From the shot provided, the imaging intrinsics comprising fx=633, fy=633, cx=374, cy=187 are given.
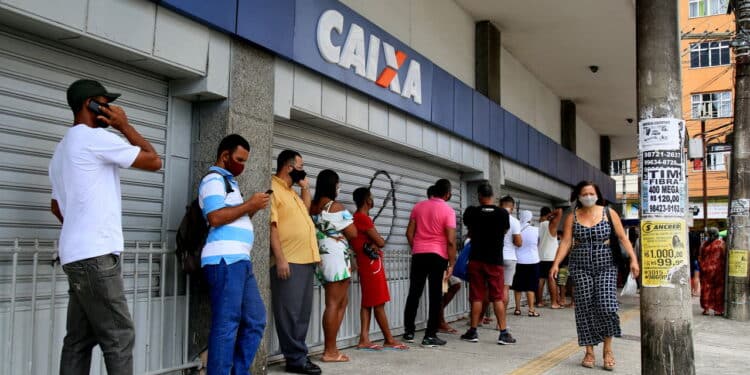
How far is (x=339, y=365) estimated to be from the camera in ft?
19.1

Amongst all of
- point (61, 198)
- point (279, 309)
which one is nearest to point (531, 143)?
point (279, 309)

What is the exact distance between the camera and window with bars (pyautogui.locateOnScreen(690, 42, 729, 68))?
3803cm

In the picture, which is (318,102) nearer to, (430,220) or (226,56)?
(226,56)

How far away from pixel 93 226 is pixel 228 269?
3.92ft

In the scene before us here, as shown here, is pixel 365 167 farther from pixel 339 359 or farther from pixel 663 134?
pixel 663 134

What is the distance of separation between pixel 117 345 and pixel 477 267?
5.09m

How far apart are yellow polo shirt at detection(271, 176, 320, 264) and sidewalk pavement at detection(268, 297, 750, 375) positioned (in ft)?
3.43

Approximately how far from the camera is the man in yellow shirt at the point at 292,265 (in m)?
5.27

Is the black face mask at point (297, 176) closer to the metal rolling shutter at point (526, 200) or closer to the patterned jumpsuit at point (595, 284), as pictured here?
the patterned jumpsuit at point (595, 284)

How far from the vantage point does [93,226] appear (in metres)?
3.12

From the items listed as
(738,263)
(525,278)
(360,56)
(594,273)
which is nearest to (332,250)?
(360,56)

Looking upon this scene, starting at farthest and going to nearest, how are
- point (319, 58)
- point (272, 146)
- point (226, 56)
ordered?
point (319, 58) < point (272, 146) < point (226, 56)

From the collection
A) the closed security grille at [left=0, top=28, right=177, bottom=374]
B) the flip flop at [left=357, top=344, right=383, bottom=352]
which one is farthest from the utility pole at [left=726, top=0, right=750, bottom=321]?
the closed security grille at [left=0, top=28, right=177, bottom=374]

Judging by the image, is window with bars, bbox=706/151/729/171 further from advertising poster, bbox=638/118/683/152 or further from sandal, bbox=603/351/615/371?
advertising poster, bbox=638/118/683/152
